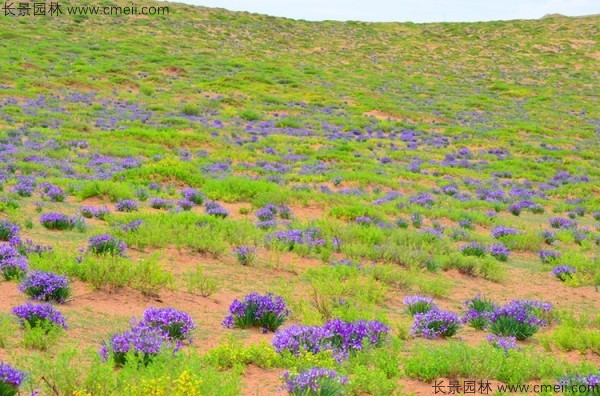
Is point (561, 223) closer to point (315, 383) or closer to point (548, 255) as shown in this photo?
point (548, 255)

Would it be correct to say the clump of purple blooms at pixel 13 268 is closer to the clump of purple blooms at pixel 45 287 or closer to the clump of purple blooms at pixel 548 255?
the clump of purple blooms at pixel 45 287

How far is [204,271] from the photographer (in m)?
10.5

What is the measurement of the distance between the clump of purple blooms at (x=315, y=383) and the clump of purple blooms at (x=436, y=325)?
9.28ft

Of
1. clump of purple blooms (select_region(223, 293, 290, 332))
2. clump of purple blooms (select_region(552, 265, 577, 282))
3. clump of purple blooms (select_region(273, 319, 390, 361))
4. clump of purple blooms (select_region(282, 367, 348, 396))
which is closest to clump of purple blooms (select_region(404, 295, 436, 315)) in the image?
clump of purple blooms (select_region(273, 319, 390, 361))

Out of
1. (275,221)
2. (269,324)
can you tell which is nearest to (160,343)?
(269,324)

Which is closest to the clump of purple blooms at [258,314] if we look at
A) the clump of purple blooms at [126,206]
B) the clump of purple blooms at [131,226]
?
the clump of purple blooms at [131,226]

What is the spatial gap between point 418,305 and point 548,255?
6.58 m

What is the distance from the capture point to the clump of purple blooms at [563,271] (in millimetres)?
12281

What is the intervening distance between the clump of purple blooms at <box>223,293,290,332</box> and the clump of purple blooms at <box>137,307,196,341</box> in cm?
88

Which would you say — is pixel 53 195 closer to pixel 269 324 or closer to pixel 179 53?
pixel 269 324

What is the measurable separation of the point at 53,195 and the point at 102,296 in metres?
8.19

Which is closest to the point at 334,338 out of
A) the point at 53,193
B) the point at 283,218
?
the point at 283,218

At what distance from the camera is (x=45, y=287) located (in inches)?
304

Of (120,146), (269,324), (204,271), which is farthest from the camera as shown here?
(120,146)
